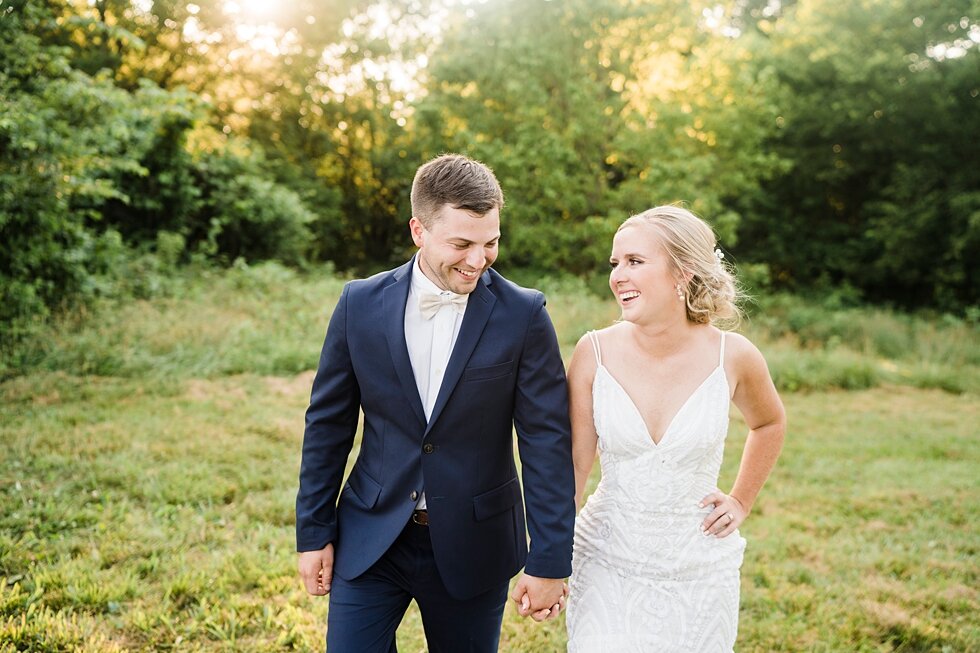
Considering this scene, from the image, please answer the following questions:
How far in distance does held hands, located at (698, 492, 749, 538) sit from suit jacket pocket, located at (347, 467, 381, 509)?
44.1 inches

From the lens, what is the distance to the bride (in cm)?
249

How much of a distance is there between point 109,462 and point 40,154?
4281 millimetres

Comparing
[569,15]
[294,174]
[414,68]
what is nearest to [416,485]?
[569,15]

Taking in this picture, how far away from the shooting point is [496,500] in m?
2.49

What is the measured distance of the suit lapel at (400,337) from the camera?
2373 millimetres

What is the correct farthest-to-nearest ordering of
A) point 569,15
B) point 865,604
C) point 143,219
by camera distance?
point 569,15 → point 143,219 → point 865,604

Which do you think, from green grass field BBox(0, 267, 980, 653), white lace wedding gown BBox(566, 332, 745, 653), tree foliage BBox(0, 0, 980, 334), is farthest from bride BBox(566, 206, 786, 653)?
tree foliage BBox(0, 0, 980, 334)

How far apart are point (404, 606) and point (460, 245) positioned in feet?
4.11

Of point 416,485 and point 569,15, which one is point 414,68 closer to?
point 569,15

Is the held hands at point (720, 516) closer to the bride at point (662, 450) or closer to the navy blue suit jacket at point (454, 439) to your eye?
the bride at point (662, 450)

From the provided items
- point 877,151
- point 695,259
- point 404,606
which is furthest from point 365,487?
point 877,151

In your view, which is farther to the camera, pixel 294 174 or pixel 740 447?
pixel 294 174

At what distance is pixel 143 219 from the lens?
1439cm

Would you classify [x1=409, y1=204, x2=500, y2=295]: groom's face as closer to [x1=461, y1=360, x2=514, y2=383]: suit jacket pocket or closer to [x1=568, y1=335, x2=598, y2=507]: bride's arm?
[x1=461, y1=360, x2=514, y2=383]: suit jacket pocket
